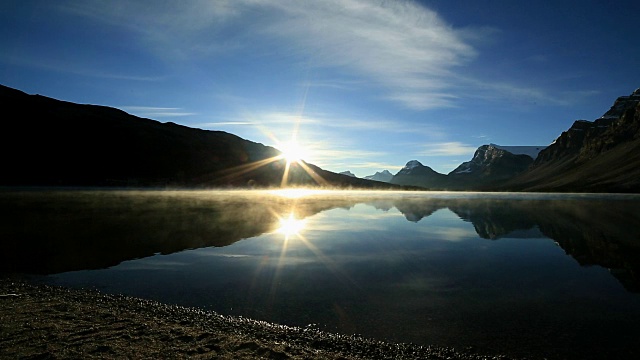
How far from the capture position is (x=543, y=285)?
17.9 metres

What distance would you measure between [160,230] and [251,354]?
93.0ft

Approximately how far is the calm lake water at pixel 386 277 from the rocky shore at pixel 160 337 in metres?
0.91

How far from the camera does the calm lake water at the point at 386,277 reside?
12.1 metres

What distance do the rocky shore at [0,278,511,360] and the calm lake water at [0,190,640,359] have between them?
3.00ft

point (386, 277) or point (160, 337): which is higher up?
point (386, 277)

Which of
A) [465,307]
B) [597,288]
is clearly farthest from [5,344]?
[597,288]

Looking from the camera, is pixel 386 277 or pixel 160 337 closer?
pixel 160 337

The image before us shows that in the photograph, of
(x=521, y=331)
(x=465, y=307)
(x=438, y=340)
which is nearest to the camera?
(x=438, y=340)

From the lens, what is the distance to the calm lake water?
39.9 feet

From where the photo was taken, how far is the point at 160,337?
1075 centimetres

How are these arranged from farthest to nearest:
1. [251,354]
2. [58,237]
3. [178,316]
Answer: [58,237] → [178,316] → [251,354]

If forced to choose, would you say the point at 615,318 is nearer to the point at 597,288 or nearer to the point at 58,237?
the point at 597,288

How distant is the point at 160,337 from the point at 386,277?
11.7m

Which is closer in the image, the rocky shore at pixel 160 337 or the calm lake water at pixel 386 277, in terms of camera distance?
the rocky shore at pixel 160 337
